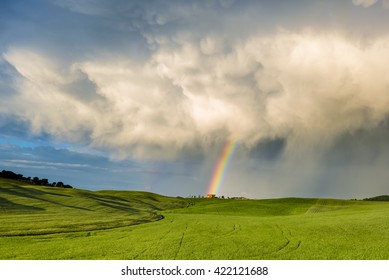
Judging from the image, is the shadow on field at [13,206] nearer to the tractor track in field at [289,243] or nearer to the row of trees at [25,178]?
the tractor track in field at [289,243]

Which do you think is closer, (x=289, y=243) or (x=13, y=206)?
(x=289, y=243)

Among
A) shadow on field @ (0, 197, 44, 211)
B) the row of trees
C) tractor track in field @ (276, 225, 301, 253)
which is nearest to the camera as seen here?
tractor track in field @ (276, 225, 301, 253)

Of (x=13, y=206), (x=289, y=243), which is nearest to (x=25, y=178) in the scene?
(x=13, y=206)

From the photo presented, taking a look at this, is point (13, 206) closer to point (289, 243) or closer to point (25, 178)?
point (289, 243)

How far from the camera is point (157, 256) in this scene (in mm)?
24703

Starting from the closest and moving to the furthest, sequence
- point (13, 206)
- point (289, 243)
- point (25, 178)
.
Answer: point (289, 243) → point (13, 206) → point (25, 178)

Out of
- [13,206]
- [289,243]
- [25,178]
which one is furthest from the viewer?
[25,178]

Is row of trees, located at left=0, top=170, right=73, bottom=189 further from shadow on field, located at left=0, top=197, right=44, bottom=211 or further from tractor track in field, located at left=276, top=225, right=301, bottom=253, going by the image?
tractor track in field, located at left=276, top=225, right=301, bottom=253

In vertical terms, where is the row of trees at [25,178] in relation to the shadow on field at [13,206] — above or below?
above

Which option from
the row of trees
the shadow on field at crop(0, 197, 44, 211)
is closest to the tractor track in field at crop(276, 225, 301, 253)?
the shadow on field at crop(0, 197, 44, 211)

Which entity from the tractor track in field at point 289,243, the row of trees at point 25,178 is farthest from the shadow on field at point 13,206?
the row of trees at point 25,178

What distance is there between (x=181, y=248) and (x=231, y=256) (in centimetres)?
424
